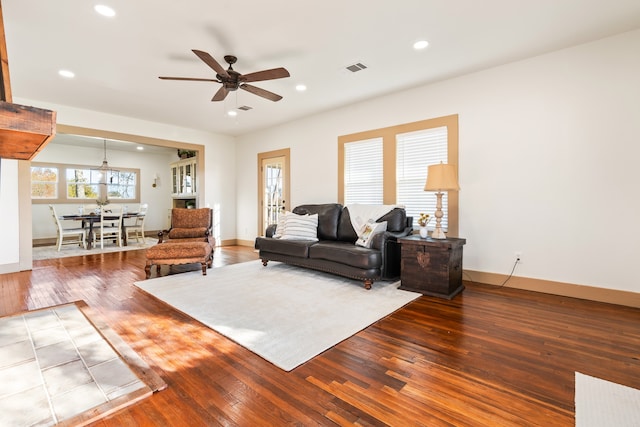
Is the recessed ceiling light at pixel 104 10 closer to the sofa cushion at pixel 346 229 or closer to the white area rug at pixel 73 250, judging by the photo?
the sofa cushion at pixel 346 229

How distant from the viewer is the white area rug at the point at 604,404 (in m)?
1.39

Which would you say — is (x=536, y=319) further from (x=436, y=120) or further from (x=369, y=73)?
(x=369, y=73)

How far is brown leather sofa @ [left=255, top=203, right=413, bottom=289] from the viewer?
354 cm

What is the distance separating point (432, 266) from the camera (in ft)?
11.0

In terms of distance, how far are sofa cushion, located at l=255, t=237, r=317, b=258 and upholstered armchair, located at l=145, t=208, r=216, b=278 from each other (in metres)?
0.83

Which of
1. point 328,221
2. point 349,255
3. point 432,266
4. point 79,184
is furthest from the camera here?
point 79,184

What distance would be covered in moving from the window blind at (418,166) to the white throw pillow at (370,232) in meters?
0.83

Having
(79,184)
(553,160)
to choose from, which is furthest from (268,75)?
(79,184)

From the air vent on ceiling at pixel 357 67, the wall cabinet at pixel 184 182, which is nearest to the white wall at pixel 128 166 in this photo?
the wall cabinet at pixel 184 182

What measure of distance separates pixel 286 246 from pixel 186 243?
1.46 m

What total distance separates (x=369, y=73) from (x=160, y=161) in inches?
324

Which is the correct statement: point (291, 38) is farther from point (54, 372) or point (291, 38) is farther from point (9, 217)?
point (9, 217)

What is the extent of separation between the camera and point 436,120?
424cm

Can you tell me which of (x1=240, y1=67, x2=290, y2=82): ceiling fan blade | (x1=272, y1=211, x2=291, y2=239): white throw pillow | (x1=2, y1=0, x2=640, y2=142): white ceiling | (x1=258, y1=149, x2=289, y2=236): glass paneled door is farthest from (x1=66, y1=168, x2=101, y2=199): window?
(x1=240, y1=67, x2=290, y2=82): ceiling fan blade
